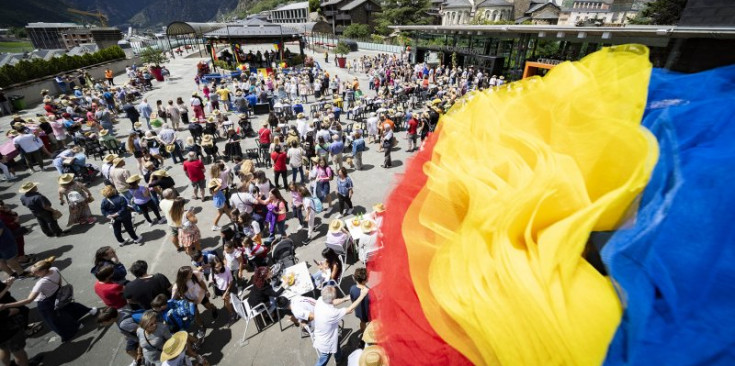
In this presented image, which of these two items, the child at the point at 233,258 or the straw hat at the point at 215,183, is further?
the straw hat at the point at 215,183

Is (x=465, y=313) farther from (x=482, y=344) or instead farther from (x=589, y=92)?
(x=589, y=92)

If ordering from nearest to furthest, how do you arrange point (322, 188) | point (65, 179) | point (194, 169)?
point (65, 179) → point (322, 188) → point (194, 169)

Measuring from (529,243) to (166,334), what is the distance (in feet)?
16.8

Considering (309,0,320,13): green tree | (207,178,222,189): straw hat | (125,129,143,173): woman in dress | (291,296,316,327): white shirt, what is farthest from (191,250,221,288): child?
(309,0,320,13): green tree

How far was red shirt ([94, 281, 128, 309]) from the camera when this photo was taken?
4.85 m

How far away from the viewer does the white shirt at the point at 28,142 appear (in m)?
10.6

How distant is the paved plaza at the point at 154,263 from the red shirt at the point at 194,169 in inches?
36.8

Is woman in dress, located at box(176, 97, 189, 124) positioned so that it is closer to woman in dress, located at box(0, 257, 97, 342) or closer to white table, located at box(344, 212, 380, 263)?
woman in dress, located at box(0, 257, 97, 342)

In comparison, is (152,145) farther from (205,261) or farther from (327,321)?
(327,321)

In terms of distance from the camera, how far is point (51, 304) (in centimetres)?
496

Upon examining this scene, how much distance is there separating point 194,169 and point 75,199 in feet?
9.79

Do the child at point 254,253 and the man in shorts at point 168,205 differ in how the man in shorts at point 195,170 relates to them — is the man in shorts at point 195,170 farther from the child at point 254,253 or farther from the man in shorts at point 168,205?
the child at point 254,253

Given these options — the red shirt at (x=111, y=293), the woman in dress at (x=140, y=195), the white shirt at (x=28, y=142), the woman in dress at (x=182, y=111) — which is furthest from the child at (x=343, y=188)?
the white shirt at (x=28, y=142)

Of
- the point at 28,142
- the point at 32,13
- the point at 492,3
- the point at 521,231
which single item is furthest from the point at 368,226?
the point at 32,13
